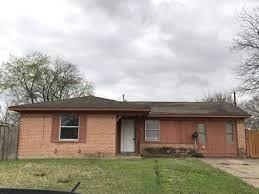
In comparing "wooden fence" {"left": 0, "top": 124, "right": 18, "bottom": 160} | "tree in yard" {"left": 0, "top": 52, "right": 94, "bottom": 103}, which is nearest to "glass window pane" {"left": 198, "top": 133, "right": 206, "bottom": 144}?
"wooden fence" {"left": 0, "top": 124, "right": 18, "bottom": 160}

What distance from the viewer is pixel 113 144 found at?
17.0 metres

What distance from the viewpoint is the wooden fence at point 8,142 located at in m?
15.6

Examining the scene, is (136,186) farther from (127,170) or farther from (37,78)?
(37,78)

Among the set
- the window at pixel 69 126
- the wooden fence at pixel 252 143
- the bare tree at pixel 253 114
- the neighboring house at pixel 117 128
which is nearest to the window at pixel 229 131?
the neighboring house at pixel 117 128

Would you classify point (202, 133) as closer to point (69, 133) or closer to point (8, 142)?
point (69, 133)

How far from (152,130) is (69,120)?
19.0 ft

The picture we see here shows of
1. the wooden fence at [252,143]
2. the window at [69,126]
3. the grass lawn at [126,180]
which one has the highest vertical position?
the window at [69,126]

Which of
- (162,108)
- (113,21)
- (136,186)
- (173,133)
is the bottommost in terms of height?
(136,186)

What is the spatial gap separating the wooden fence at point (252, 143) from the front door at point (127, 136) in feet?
24.6

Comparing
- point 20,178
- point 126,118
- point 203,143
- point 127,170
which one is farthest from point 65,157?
point 203,143

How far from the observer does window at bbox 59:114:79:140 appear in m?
17.2

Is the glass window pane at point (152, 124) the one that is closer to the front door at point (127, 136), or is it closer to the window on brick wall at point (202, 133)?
the front door at point (127, 136)

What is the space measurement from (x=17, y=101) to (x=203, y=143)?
25500 millimetres

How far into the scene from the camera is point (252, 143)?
2092cm
